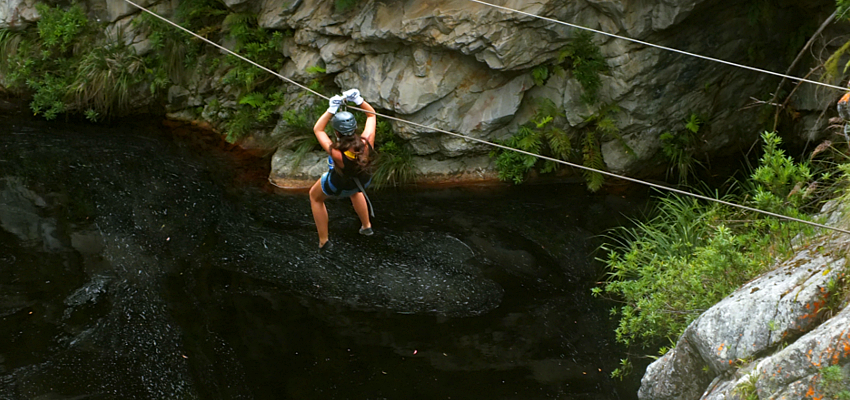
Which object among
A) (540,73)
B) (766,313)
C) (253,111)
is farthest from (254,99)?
(766,313)

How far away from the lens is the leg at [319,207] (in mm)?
6138

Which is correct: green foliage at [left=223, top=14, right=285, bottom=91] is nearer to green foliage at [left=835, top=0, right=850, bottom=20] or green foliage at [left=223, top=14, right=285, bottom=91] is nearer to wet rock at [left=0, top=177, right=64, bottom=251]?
wet rock at [left=0, top=177, right=64, bottom=251]

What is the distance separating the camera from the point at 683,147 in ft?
28.1

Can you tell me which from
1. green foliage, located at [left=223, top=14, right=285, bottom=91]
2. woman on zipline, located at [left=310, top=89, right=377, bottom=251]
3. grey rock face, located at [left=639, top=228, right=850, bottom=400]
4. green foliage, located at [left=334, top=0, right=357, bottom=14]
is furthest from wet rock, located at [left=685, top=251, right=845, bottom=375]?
green foliage, located at [left=223, top=14, right=285, bottom=91]

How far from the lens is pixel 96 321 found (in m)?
6.17

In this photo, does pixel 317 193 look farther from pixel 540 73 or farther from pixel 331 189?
pixel 540 73

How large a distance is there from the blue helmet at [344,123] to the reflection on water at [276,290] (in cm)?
189

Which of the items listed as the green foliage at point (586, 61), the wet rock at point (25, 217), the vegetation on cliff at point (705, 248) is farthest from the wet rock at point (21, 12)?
the vegetation on cliff at point (705, 248)

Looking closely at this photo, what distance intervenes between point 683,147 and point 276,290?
5.16 m

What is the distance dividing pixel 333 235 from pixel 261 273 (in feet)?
3.22

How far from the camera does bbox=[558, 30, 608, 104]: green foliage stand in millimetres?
8117

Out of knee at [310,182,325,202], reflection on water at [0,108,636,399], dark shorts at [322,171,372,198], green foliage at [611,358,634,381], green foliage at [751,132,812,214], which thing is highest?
green foliage at [751,132,812,214]

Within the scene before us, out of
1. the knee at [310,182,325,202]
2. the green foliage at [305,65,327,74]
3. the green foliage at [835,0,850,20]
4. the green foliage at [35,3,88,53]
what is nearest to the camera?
the green foliage at [835,0,850,20]

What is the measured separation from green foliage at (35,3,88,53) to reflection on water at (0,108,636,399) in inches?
78.9
